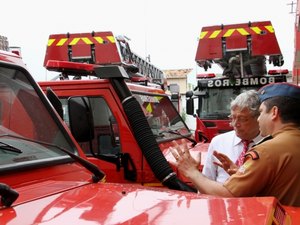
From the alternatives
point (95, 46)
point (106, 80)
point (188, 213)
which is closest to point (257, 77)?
point (95, 46)

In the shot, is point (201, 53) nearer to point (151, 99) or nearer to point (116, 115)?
point (151, 99)

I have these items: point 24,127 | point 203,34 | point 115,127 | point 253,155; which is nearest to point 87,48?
point 203,34

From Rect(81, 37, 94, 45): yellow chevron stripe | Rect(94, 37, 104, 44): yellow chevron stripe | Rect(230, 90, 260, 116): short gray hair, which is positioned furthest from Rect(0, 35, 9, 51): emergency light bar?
Rect(81, 37, 94, 45): yellow chevron stripe

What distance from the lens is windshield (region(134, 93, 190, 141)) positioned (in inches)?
160

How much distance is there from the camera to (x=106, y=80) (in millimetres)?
3590

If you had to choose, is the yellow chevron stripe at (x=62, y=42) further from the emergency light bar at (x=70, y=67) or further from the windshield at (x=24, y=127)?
the windshield at (x=24, y=127)

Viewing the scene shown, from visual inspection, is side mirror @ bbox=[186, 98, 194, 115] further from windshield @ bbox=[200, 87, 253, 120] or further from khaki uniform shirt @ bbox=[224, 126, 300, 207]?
khaki uniform shirt @ bbox=[224, 126, 300, 207]

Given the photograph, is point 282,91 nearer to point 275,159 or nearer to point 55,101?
point 275,159

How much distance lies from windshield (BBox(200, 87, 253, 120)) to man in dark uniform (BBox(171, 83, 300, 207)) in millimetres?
6791

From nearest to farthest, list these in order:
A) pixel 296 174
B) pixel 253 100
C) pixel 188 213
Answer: pixel 188 213 < pixel 296 174 < pixel 253 100

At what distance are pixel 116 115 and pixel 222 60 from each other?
590 cm

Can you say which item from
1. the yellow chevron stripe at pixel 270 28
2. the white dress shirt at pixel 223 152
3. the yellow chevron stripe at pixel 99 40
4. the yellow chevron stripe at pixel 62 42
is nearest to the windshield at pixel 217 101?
the yellow chevron stripe at pixel 270 28

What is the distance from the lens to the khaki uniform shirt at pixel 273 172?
1.95 m

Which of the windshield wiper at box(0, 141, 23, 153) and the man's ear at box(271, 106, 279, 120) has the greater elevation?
the man's ear at box(271, 106, 279, 120)
